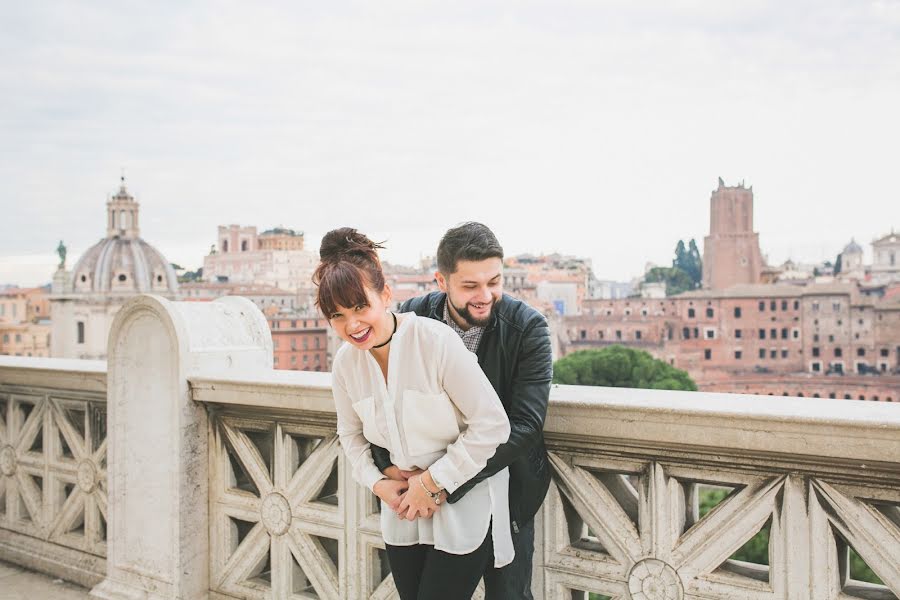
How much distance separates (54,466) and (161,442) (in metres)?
0.72

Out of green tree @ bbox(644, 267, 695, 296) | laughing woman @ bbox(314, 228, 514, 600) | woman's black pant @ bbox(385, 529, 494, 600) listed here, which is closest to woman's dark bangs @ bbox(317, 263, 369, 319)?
laughing woman @ bbox(314, 228, 514, 600)

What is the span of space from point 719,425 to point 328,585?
115 cm

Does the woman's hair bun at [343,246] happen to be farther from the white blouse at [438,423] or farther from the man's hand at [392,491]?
the man's hand at [392,491]

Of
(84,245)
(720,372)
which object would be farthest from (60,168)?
(720,372)

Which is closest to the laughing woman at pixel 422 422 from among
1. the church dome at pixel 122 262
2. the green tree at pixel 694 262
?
the church dome at pixel 122 262

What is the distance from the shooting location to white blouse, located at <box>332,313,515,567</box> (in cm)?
145

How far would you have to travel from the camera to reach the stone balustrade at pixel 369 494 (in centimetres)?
146

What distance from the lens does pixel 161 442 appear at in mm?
2361

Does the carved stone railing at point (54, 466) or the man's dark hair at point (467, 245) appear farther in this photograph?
the carved stone railing at point (54, 466)

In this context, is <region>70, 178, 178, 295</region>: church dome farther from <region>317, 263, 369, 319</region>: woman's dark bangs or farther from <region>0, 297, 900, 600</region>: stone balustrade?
<region>317, 263, 369, 319</region>: woman's dark bangs

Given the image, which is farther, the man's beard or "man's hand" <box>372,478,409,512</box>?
the man's beard

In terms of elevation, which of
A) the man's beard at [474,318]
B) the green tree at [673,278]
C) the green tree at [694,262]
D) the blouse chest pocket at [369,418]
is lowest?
the blouse chest pocket at [369,418]

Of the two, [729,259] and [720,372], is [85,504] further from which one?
[729,259]

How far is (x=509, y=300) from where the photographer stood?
166cm
